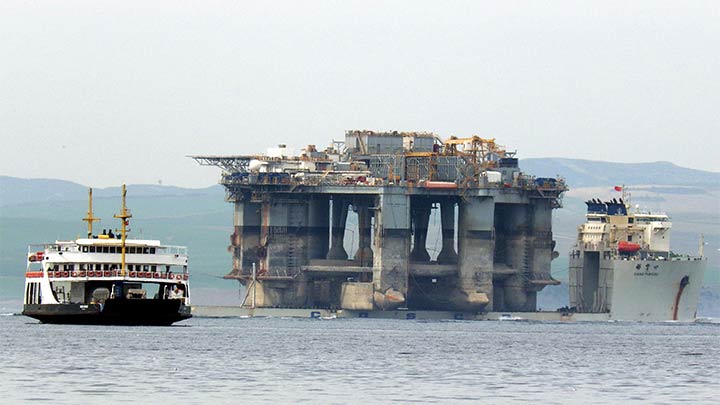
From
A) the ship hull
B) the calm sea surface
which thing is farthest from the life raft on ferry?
the calm sea surface

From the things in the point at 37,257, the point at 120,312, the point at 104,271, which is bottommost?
the point at 120,312

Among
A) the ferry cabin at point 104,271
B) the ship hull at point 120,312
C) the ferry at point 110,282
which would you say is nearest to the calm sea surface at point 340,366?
the ship hull at point 120,312

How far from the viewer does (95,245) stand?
146 m

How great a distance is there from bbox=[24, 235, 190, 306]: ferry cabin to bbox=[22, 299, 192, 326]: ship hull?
0.75 metres

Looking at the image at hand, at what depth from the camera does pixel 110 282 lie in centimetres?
14500

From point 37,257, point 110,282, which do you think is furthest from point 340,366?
point 37,257

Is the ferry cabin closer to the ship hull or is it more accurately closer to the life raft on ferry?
the life raft on ferry

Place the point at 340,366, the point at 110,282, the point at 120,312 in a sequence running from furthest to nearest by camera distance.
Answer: the point at 110,282 → the point at 120,312 → the point at 340,366

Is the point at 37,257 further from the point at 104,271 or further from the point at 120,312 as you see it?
the point at 120,312

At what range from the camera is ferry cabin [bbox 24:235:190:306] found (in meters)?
145

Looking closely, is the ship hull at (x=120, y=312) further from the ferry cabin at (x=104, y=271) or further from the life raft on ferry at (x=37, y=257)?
the life raft on ferry at (x=37, y=257)

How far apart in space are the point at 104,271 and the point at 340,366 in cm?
3891

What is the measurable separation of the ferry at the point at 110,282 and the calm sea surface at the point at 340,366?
5.32ft

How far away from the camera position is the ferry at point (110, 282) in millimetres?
144250
